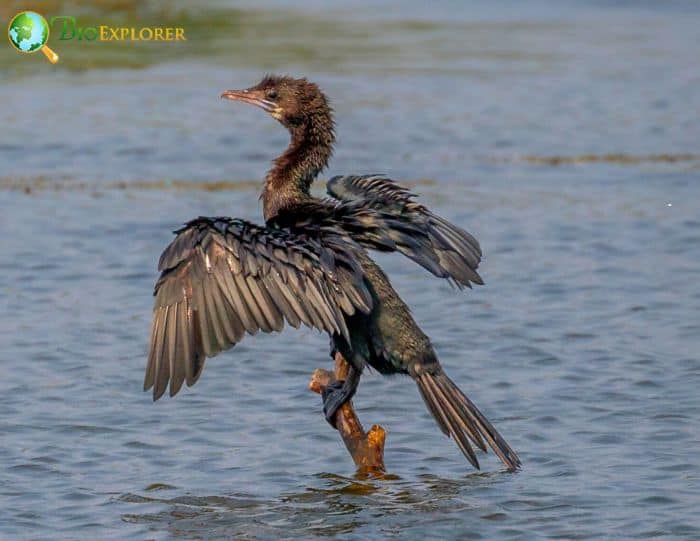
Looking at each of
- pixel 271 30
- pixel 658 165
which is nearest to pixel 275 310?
pixel 658 165

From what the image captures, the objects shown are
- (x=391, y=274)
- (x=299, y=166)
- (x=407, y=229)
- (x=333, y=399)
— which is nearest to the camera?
(x=333, y=399)

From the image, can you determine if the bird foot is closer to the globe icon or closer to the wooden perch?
the wooden perch

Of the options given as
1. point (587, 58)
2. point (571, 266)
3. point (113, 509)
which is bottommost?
point (113, 509)

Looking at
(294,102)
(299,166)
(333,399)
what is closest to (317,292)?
(333,399)

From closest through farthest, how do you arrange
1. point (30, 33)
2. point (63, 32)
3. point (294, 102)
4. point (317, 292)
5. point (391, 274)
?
point (317, 292) → point (294, 102) → point (391, 274) → point (30, 33) → point (63, 32)

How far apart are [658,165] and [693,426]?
6.49 m

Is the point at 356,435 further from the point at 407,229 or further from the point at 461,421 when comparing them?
the point at 407,229

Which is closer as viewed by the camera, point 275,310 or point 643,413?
point 275,310

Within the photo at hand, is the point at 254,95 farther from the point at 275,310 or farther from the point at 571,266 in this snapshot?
the point at 571,266

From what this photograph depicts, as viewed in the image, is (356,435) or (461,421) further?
(356,435)

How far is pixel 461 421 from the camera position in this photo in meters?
6.50

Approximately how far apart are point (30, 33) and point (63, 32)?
0.41 metres

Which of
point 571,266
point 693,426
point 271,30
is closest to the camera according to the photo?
point 693,426

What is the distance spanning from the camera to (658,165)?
13719 millimetres
